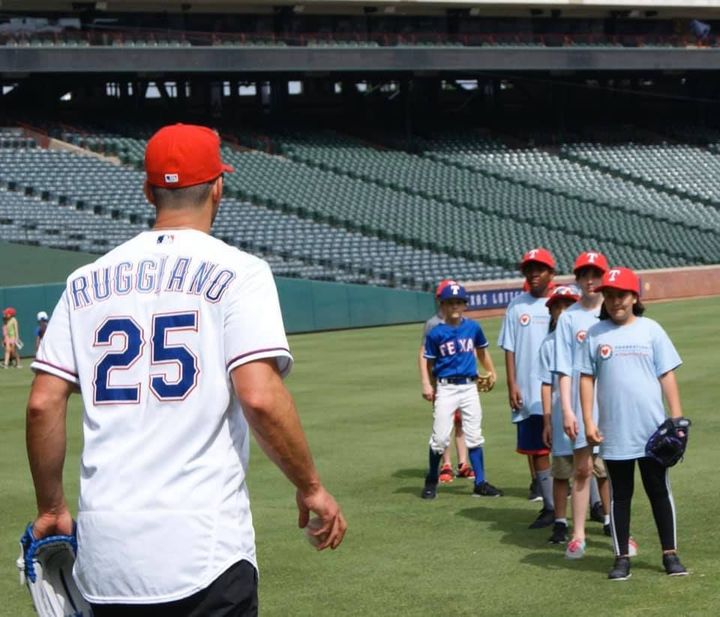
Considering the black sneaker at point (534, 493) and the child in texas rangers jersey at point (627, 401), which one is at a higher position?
the child in texas rangers jersey at point (627, 401)

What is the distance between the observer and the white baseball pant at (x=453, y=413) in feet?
38.7

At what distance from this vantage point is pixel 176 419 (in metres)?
3.81

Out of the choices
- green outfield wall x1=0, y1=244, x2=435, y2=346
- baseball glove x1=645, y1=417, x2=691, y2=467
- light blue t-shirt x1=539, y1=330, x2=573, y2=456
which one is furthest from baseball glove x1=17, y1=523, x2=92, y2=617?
green outfield wall x1=0, y1=244, x2=435, y2=346

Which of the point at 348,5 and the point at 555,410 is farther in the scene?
the point at 348,5

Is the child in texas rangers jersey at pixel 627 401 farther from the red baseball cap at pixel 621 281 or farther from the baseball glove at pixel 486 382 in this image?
the baseball glove at pixel 486 382

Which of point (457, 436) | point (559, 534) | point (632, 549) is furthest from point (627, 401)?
point (457, 436)

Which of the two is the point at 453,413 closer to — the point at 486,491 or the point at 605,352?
the point at 486,491

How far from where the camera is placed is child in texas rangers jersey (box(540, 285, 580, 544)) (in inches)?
375

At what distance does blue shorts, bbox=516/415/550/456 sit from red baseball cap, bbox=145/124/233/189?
22.4ft

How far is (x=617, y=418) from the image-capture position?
328 inches

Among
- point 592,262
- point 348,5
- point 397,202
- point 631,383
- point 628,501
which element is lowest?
point 628,501

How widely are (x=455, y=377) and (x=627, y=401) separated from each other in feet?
12.2

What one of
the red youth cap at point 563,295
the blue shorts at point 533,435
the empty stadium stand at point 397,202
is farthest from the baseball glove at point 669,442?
the empty stadium stand at point 397,202

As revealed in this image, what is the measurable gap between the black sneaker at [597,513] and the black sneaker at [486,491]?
44.9 inches
